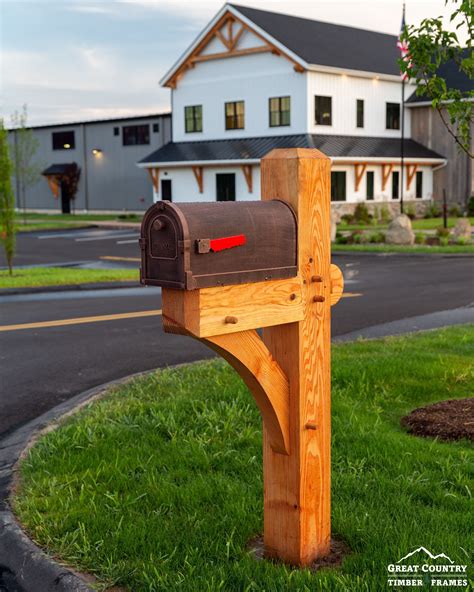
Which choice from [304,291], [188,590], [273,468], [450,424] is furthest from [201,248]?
[450,424]

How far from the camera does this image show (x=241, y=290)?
3686 millimetres

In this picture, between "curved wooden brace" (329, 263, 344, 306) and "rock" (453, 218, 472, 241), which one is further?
"rock" (453, 218, 472, 241)

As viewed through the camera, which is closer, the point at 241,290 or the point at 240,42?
the point at 241,290

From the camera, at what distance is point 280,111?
38812 millimetres

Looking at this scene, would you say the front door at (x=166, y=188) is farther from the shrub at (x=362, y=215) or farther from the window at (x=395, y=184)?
the window at (x=395, y=184)

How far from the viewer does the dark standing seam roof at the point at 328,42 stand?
38.7 metres

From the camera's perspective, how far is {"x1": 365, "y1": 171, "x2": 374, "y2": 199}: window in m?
40.6

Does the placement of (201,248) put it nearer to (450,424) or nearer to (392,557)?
(392,557)

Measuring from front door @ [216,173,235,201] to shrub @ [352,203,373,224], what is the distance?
6.03 metres

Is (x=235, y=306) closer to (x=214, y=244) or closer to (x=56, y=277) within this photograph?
(x=214, y=244)

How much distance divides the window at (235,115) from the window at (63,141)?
17.4m

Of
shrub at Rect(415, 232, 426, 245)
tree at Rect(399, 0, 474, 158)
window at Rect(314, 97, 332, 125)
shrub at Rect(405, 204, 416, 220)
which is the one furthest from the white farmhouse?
tree at Rect(399, 0, 474, 158)

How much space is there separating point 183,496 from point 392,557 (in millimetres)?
1343

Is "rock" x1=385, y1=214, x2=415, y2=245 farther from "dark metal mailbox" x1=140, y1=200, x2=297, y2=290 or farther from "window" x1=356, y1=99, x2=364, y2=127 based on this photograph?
"dark metal mailbox" x1=140, y1=200, x2=297, y2=290
